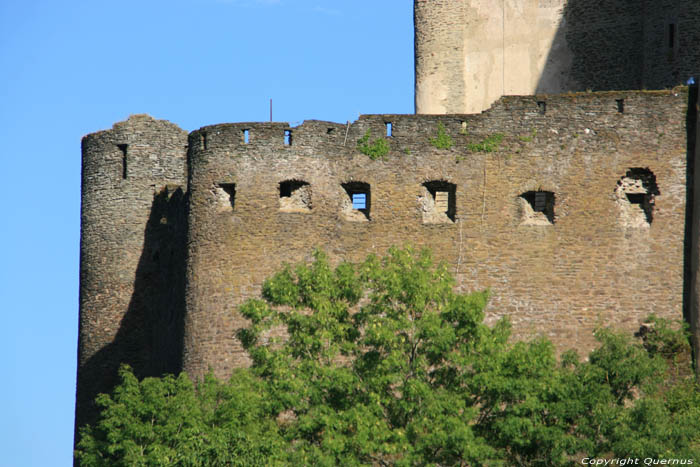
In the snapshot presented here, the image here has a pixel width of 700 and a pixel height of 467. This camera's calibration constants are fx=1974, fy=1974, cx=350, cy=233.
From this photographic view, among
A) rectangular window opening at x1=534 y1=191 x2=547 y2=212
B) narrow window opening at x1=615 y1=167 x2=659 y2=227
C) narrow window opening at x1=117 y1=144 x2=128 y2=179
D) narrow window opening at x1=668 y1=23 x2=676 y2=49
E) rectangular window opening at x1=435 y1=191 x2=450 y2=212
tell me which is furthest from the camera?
narrow window opening at x1=117 y1=144 x2=128 y2=179

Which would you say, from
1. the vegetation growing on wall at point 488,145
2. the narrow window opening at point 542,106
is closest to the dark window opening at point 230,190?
the vegetation growing on wall at point 488,145

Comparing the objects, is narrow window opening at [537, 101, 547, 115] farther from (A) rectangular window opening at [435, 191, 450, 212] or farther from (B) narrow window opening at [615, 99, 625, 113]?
(A) rectangular window opening at [435, 191, 450, 212]

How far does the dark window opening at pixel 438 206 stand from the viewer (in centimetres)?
3841

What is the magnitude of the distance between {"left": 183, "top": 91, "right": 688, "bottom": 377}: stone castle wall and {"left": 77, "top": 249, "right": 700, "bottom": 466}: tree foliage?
103 inches

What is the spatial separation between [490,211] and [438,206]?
44.2 inches

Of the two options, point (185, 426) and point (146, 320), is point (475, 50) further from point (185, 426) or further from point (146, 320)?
point (185, 426)

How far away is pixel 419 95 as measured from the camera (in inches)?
1825

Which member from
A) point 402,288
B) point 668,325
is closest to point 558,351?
point 668,325

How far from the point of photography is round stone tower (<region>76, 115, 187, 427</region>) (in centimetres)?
4284

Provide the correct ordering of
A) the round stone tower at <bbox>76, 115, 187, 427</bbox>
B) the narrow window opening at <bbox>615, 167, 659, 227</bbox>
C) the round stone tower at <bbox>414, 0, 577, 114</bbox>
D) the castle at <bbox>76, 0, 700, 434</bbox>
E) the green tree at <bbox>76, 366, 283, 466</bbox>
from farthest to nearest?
1. the round stone tower at <bbox>414, 0, 577, 114</bbox>
2. the round stone tower at <bbox>76, 115, 187, 427</bbox>
3. the narrow window opening at <bbox>615, 167, 659, 227</bbox>
4. the castle at <bbox>76, 0, 700, 434</bbox>
5. the green tree at <bbox>76, 366, 283, 466</bbox>

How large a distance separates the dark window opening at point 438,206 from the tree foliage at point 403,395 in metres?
3.27

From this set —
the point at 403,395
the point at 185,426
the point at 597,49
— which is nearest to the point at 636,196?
the point at 597,49

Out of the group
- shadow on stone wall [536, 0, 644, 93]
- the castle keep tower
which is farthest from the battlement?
the castle keep tower

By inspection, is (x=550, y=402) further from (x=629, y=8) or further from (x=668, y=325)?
(x=629, y=8)
